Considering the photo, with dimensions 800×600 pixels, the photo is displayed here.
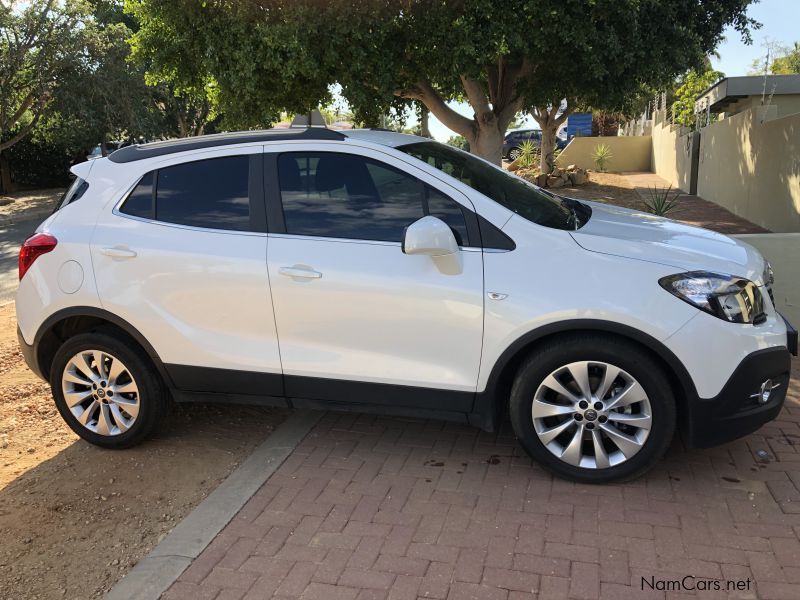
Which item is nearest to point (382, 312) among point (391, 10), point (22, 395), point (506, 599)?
point (506, 599)

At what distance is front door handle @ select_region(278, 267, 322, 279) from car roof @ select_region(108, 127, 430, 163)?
2.53 ft

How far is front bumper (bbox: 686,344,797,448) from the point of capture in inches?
131

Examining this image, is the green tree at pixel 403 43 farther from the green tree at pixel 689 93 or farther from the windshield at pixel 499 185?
the green tree at pixel 689 93

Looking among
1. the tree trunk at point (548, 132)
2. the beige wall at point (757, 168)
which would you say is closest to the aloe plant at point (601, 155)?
the tree trunk at point (548, 132)

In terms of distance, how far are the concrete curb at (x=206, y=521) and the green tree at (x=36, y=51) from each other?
727 inches

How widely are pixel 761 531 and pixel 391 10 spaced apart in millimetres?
7233

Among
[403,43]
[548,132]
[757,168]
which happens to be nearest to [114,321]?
[403,43]

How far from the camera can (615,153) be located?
102 feet

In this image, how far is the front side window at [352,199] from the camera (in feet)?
12.0

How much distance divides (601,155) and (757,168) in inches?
597

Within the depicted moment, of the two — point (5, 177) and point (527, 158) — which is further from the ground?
point (5, 177)

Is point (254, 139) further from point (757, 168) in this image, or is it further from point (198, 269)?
point (757, 168)

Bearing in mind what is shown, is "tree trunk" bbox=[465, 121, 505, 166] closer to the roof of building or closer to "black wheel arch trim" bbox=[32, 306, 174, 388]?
the roof of building

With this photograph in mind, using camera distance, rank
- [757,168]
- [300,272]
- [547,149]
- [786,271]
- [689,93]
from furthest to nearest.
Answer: [689,93] < [547,149] < [757,168] < [786,271] < [300,272]
